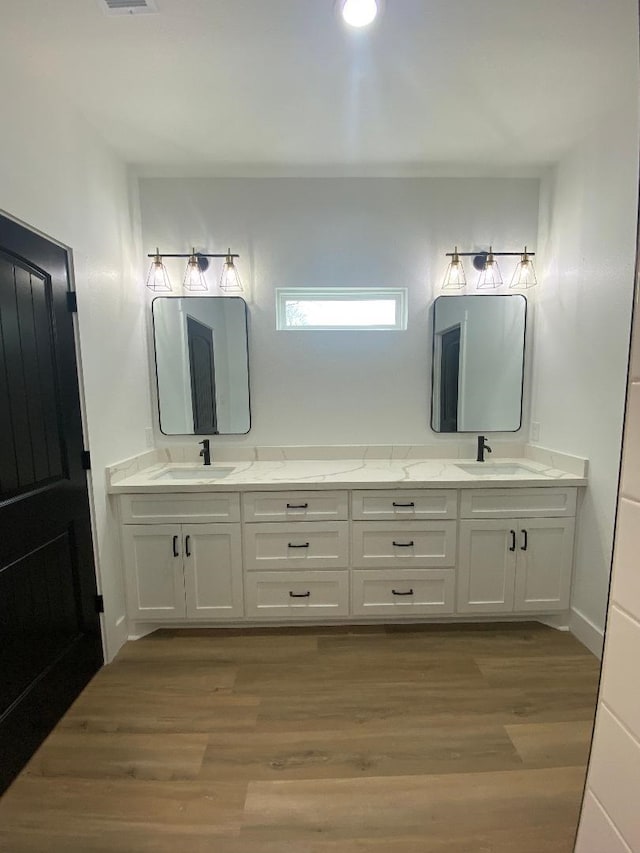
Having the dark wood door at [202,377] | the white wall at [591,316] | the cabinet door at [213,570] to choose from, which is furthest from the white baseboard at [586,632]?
the dark wood door at [202,377]

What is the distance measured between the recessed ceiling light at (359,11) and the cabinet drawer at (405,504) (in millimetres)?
2046

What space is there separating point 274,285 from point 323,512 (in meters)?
1.55

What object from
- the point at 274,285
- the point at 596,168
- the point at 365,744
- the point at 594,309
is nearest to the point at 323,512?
the point at 365,744

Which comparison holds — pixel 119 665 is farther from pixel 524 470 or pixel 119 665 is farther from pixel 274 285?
pixel 524 470

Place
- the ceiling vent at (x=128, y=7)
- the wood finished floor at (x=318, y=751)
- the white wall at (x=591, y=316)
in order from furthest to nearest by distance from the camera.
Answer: the white wall at (x=591, y=316) < the ceiling vent at (x=128, y=7) < the wood finished floor at (x=318, y=751)

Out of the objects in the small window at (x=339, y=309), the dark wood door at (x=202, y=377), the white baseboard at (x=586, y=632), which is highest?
the small window at (x=339, y=309)

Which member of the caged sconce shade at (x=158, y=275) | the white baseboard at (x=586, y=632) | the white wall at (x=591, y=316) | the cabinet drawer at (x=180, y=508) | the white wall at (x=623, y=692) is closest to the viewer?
the white wall at (x=623, y=692)

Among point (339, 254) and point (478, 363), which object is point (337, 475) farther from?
point (339, 254)

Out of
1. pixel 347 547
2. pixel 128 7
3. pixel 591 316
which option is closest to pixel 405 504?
pixel 347 547

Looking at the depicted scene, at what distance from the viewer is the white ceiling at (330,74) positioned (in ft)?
4.67

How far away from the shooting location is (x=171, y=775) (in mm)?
1422

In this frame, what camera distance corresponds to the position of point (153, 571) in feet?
7.07

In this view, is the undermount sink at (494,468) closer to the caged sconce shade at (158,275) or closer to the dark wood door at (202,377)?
the dark wood door at (202,377)

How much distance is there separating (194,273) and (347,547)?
2.01 metres
